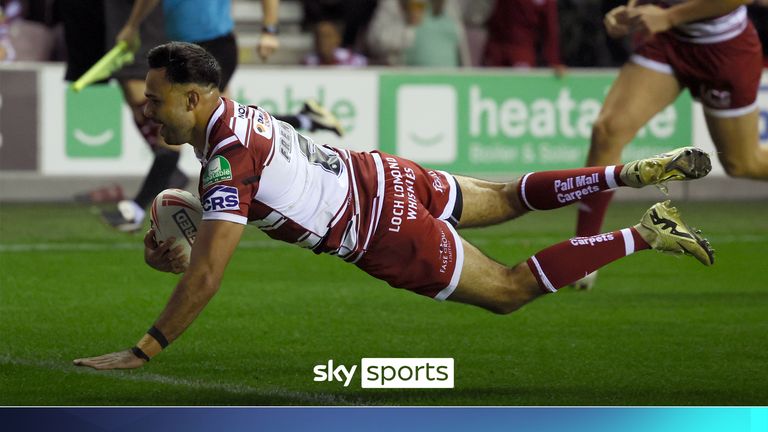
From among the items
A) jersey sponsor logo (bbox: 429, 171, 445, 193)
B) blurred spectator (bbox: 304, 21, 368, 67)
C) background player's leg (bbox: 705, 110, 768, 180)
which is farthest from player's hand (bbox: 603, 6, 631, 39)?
blurred spectator (bbox: 304, 21, 368, 67)

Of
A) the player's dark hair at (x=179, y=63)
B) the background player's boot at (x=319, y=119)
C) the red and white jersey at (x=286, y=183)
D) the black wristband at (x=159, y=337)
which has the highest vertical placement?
the player's dark hair at (x=179, y=63)

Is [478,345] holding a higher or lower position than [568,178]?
lower

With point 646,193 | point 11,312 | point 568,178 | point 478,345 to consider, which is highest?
point 568,178

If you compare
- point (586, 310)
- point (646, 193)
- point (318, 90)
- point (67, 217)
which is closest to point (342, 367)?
point (586, 310)

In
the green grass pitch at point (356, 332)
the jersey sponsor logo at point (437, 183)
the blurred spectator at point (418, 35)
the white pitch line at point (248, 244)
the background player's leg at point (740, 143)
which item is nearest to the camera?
the green grass pitch at point (356, 332)

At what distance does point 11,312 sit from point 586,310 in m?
2.91

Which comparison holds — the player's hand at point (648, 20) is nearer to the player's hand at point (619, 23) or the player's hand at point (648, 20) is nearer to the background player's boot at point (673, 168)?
the player's hand at point (619, 23)

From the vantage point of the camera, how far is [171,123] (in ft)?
18.5

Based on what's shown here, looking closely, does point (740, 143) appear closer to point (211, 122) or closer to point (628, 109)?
point (628, 109)

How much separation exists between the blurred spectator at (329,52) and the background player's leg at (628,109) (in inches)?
272

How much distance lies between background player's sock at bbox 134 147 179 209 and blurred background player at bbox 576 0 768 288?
3.05 m

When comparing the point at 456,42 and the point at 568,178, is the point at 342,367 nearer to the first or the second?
the point at 568,178

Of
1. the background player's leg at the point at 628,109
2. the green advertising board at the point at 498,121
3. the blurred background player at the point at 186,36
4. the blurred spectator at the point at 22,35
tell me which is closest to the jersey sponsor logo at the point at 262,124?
the background player's leg at the point at 628,109

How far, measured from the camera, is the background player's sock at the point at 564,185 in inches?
252
